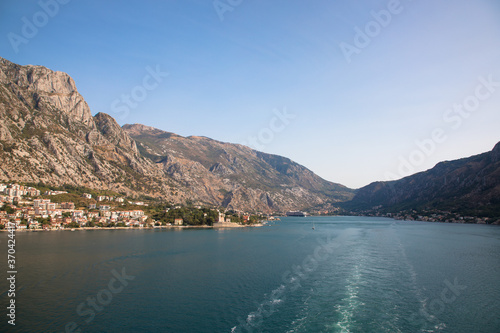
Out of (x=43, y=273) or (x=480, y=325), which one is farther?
(x=43, y=273)

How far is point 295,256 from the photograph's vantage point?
40.3 m

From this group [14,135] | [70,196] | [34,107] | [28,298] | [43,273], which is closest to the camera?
[28,298]

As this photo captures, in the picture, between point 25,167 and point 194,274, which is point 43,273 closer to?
point 194,274

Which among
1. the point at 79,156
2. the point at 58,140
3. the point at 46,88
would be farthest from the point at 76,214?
the point at 46,88

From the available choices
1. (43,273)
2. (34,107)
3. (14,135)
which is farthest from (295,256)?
(34,107)

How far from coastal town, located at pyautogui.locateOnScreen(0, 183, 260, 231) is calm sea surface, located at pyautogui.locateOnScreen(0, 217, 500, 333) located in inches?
1715

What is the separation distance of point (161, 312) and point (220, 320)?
440cm

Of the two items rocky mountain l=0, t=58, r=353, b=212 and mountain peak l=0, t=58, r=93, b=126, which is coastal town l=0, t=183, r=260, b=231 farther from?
mountain peak l=0, t=58, r=93, b=126

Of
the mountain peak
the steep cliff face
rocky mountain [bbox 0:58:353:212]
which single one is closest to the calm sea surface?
the steep cliff face

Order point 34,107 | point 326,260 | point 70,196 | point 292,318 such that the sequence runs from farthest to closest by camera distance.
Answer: point 34,107 < point 70,196 < point 326,260 < point 292,318

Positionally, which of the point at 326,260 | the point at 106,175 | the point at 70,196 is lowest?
the point at 326,260

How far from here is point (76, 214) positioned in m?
84.1

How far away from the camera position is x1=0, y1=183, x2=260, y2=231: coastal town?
246ft

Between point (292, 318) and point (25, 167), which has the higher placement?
point (25, 167)
